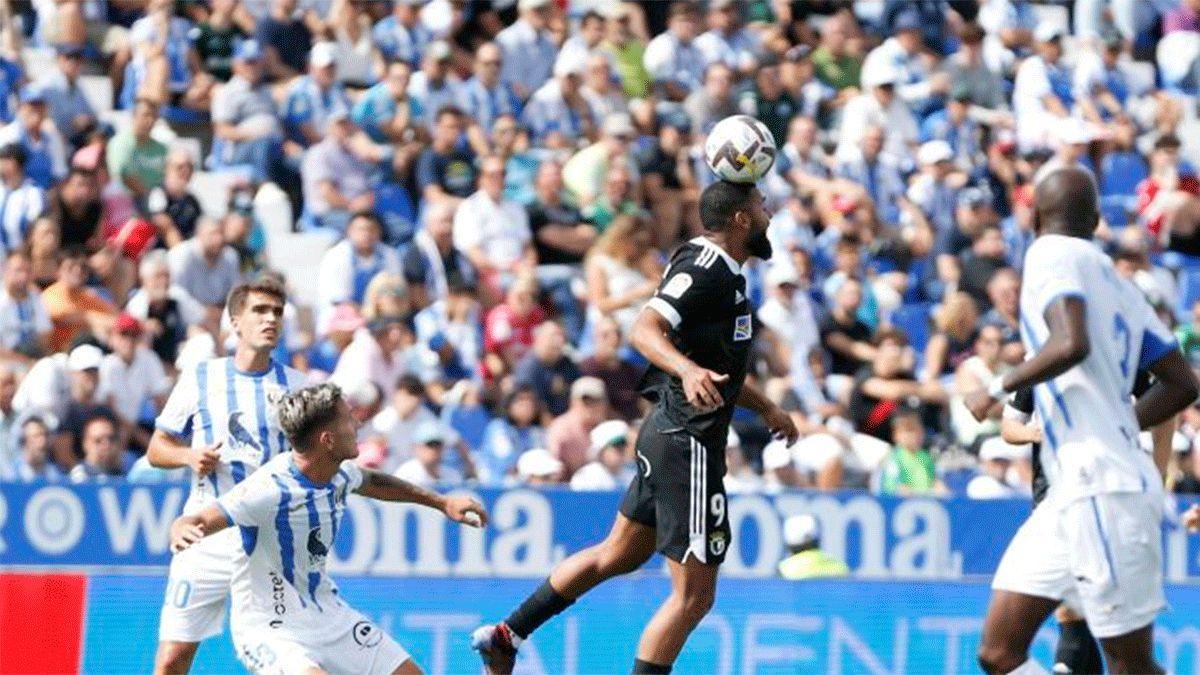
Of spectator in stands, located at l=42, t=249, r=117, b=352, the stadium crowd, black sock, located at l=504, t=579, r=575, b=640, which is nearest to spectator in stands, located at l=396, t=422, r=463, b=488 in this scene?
the stadium crowd

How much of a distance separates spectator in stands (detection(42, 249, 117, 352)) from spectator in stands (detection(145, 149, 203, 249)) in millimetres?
881

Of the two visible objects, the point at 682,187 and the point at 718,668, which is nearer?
the point at 718,668

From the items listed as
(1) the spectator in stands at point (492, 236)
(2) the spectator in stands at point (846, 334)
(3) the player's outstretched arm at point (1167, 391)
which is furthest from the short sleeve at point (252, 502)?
(2) the spectator in stands at point (846, 334)

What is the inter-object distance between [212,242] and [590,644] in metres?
5.96

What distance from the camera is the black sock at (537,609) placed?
10.2m

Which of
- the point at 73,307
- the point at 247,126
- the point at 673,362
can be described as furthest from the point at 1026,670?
the point at 247,126

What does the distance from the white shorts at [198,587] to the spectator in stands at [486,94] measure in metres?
9.07

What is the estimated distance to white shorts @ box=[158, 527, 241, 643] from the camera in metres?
10.5

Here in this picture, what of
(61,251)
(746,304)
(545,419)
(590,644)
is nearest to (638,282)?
(545,419)

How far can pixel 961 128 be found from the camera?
20.7m

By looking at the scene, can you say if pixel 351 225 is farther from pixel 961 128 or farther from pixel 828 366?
pixel 961 128

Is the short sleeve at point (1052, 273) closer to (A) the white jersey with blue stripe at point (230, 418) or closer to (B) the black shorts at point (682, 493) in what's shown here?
(B) the black shorts at point (682, 493)

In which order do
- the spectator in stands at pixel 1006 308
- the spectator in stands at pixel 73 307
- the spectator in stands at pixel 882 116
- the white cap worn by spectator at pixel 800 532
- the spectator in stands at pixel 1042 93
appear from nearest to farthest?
the white cap worn by spectator at pixel 800 532 < the spectator in stands at pixel 73 307 < the spectator in stands at pixel 1006 308 < the spectator in stands at pixel 882 116 < the spectator in stands at pixel 1042 93

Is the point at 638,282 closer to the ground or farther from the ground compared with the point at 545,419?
farther from the ground
